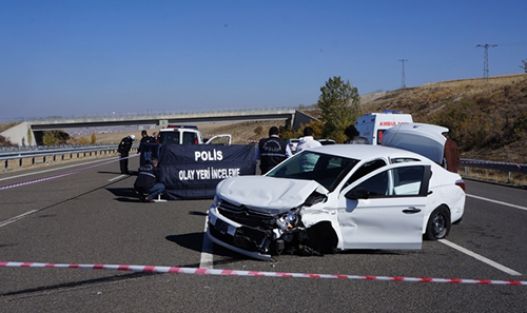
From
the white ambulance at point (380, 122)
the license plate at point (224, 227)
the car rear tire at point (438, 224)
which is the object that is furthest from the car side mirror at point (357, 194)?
the white ambulance at point (380, 122)

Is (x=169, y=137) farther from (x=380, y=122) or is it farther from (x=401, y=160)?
(x=401, y=160)

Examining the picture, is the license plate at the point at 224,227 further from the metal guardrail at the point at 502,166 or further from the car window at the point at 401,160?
the metal guardrail at the point at 502,166

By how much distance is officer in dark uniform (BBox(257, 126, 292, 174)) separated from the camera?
13.3 meters

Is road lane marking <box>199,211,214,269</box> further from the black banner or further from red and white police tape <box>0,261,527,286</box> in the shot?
the black banner

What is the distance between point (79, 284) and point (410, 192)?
15.9ft

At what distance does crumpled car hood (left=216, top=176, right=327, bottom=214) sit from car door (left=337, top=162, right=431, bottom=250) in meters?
0.50

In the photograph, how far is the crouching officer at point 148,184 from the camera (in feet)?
47.3

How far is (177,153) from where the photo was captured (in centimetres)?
1517

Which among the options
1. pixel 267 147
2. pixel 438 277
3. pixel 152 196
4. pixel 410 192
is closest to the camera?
pixel 438 277

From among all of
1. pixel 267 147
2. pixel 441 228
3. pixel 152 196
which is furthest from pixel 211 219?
pixel 152 196

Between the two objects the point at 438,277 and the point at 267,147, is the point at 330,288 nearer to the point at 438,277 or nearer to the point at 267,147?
the point at 438,277

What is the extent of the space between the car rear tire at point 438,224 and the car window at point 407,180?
93cm

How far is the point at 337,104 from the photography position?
55062mm

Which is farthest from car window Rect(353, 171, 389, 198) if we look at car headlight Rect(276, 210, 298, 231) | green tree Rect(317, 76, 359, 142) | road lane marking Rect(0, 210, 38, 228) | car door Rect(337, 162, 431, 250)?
green tree Rect(317, 76, 359, 142)
